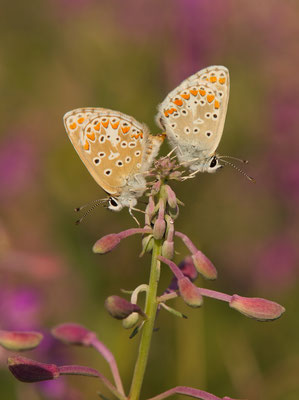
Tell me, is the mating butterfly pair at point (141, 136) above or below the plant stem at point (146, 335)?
above

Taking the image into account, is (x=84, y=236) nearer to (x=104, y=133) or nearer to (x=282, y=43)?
(x=104, y=133)

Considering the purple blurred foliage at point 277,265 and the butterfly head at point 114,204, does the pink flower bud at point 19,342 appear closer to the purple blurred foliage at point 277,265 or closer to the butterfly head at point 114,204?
the butterfly head at point 114,204

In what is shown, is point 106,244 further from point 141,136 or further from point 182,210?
point 182,210

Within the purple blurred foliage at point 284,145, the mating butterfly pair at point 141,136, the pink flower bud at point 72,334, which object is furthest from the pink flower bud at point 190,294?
the purple blurred foliage at point 284,145

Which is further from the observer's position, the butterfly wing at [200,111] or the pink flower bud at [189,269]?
the butterfly wing at [200,111]

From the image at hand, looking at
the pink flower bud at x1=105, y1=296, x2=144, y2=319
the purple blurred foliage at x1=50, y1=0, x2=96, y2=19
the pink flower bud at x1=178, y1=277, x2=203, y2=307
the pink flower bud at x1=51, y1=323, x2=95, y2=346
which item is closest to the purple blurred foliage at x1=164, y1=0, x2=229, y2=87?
the purple blurred foliage at x1=50, y1=0, x2=96, y2=19

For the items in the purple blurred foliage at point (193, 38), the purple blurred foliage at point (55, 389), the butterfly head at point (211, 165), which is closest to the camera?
the butterfly head at point (211, 165)

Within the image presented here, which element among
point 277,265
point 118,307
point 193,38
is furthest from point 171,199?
point 193,38
